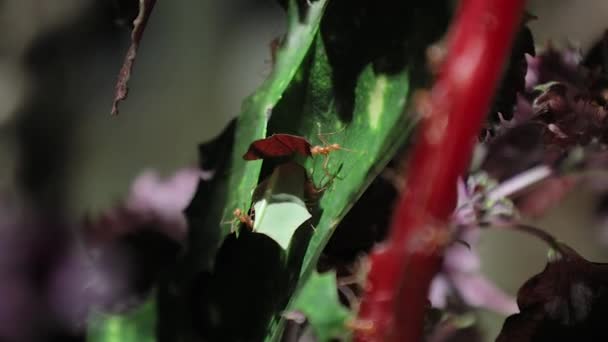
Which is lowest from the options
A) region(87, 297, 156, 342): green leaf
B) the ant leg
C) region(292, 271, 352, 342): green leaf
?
region(87, 297, 156, 342): green leaf

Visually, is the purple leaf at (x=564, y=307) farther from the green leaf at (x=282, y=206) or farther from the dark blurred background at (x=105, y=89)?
the dark blurred background at (x=105, y=89)

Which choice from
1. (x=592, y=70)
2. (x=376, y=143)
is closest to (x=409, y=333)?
(x=376, y=143)

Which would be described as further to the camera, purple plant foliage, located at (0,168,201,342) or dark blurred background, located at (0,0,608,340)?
dark blurred background, located at (0,0,608,340)

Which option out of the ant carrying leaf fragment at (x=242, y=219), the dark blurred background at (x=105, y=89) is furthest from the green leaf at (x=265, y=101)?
the dark blurred background at (x=105, y=89)

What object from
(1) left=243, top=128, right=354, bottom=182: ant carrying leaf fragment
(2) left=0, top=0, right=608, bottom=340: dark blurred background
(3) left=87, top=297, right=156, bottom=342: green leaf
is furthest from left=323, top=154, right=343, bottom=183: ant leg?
(2) left=0, top=0, right=608, bottom=340: dark blurred background

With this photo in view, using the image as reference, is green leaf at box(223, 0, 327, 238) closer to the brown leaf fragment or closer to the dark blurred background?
the brown leaf fragment

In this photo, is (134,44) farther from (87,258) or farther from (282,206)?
(87,258)
